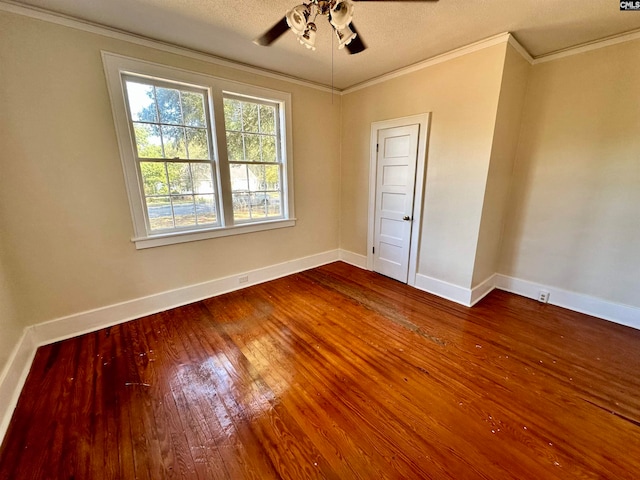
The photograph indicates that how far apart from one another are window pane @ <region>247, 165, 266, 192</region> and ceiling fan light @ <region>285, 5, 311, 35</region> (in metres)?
1.92

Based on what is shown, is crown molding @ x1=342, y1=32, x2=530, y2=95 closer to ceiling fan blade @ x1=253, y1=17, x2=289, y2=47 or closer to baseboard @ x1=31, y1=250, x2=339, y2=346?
ceiling fan blade @ x1=253, y1=17, x2=289, y2=47

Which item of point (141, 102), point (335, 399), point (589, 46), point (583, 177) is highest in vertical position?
point (589, 46)

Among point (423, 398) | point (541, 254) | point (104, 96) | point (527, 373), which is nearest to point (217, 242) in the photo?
point (104, 96)

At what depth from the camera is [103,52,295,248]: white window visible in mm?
2469

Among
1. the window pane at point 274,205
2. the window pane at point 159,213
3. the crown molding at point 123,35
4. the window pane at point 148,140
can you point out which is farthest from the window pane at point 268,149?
the window pane at point 159,213

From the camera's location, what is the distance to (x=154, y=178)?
266 cm

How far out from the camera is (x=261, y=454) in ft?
4.55

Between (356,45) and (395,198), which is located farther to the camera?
(395,198)

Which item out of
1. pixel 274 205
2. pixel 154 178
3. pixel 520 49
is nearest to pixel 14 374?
pixel 154 178

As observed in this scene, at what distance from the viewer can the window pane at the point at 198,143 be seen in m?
2.80

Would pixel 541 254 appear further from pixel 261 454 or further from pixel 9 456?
pixel 9 456

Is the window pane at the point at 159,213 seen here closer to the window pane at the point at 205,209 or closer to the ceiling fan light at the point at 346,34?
the window pane at the point at 205,209

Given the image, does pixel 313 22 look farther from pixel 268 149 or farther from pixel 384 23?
pixel 268 149

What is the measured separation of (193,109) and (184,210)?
110 cm
